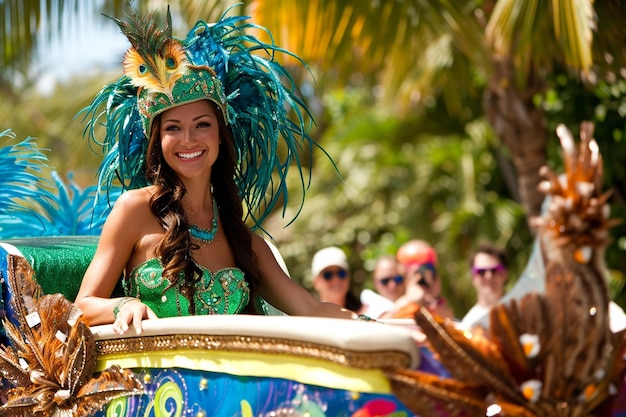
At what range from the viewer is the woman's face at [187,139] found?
3.50m

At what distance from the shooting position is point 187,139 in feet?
11.4

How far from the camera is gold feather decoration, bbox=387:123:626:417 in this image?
6.93 ft

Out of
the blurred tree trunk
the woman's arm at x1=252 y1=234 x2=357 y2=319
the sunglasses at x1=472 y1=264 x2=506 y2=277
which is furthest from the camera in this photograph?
the blurred tree trunk

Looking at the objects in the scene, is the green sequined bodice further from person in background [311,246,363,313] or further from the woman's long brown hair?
person in background [311,246,363,313]

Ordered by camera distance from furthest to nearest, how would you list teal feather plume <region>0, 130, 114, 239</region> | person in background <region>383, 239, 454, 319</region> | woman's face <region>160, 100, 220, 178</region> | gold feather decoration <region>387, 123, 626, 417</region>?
person in background <region>383, 239, 454, 319</region>
teal feather plume <region>0, 130, 114, 239</region>
woman's face <region>160, 100, 220, 178</region>
gold feather decoration <region>387, 123, 626, 417</region>

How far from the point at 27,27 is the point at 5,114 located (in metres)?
14.3

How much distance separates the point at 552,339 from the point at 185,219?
5.61 feet

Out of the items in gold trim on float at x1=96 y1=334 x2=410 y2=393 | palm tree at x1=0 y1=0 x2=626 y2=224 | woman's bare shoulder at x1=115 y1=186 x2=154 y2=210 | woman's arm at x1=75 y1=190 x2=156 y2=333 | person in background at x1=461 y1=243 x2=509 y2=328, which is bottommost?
person in background at x1=461 y1=243 x2=509 y2=328

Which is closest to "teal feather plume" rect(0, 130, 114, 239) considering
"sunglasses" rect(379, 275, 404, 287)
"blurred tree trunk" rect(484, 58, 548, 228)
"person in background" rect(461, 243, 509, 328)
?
"sunglasses" rect(379, 275, 404, 287)

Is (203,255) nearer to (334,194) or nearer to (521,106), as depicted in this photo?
(521,106)

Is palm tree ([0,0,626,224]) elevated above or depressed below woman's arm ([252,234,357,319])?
above

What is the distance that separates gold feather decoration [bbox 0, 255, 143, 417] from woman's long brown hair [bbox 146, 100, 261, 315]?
1.25ft

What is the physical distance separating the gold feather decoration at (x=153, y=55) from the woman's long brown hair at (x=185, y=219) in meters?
0.14

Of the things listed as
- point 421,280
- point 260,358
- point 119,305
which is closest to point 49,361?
point 119,305
